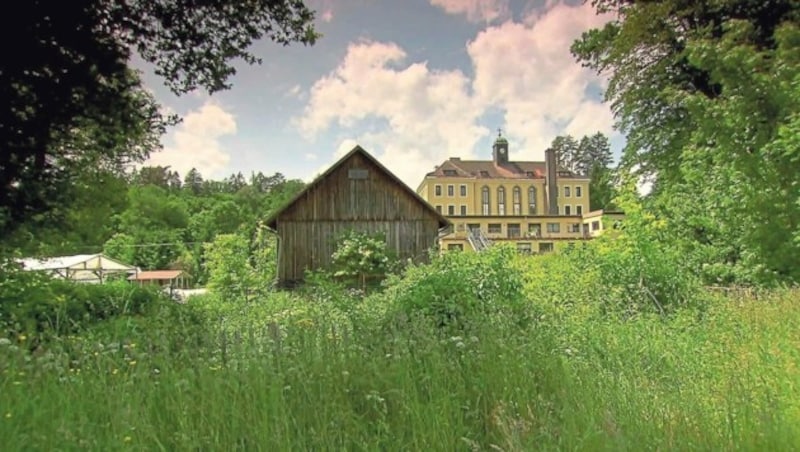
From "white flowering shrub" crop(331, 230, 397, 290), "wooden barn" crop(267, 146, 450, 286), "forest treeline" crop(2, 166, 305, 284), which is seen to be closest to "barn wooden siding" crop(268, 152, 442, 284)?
"wooden barn" crop(267, 146, 450, 286)

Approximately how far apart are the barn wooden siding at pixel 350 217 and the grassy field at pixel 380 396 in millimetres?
14586

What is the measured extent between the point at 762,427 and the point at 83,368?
346 cm

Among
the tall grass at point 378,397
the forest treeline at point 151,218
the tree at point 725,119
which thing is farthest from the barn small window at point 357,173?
the tall grass at point 378,397

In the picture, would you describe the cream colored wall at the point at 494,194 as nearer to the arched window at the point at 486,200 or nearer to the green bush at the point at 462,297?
the arched window at the point at 486,200

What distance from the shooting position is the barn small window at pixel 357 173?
18.5 metres

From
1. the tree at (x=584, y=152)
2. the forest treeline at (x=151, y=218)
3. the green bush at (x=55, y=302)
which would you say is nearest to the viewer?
the green bush at (x=55, y=302)

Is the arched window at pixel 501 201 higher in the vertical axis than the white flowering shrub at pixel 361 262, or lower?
higher

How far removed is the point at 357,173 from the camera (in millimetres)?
18453

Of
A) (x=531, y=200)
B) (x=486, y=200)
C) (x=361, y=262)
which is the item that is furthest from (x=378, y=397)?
(x=531, y=200)

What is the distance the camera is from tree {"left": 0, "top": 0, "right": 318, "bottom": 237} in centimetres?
661

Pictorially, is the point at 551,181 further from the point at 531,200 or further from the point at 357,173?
the point at 357,173

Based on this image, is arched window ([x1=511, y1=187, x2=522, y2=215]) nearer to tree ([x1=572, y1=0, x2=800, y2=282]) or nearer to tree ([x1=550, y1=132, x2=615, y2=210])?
tree ([x1=550, y1=132, x2=615, y2=210])

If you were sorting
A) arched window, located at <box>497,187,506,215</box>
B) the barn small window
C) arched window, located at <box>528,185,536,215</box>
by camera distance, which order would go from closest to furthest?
1. the barn small window
2. arched window, located at <box>497,187,506,215</box>
3. arched window, located at <box>528,185,536,215</box>

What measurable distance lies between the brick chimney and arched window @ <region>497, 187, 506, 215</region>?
5473 millimetres
